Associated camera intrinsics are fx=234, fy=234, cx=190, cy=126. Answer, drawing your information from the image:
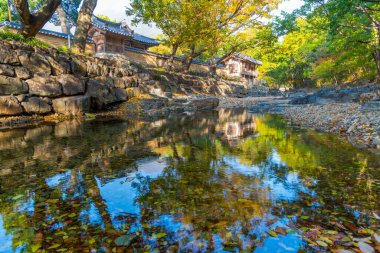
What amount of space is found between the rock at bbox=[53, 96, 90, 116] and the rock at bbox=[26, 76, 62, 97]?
53 cm

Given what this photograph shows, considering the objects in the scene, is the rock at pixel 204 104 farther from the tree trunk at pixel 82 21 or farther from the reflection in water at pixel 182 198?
the reflection in water at pixel 182 198

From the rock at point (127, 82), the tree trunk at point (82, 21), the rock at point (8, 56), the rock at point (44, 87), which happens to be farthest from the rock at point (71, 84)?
the tree trunk at point (82, 21)

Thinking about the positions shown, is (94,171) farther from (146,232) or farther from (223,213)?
(223,213)

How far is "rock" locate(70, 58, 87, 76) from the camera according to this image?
55.7 ft

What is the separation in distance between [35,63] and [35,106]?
3064 millimetres

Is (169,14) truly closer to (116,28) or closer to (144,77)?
(144,77)

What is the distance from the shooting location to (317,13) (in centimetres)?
1580

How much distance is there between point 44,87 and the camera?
1448cm

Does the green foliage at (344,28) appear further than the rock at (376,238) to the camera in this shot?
Yes

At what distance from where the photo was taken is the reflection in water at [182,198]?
2.60m

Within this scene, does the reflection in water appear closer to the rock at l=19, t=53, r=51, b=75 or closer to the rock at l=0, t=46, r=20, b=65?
the rock at l=0, t=46, r=20, b=65

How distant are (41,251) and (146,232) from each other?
1.07 m

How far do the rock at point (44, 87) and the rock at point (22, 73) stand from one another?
30 centimetres

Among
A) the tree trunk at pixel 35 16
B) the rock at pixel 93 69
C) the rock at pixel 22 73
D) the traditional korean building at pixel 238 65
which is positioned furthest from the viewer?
the traditional korean building at pixel 238 65
